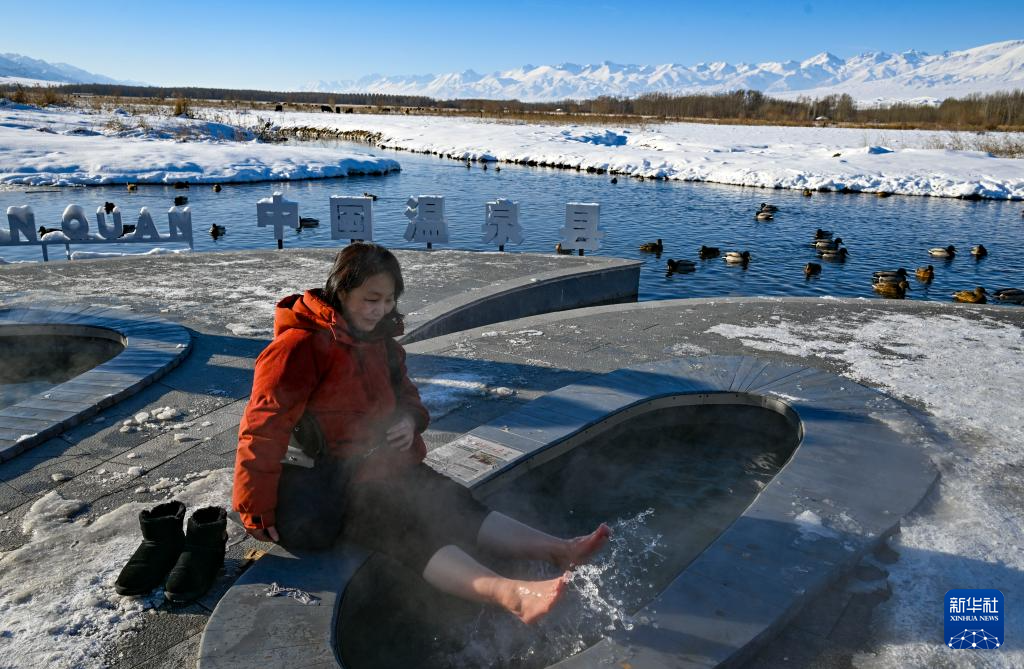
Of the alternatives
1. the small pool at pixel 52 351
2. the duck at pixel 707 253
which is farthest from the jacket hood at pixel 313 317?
the duck at pixel 707 253

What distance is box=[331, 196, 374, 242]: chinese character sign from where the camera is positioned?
36.2 ft

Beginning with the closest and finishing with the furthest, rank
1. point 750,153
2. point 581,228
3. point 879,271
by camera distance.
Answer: point 581,228, point 879,271, point 750,153

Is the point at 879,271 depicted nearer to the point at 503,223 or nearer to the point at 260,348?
the point at 503,223

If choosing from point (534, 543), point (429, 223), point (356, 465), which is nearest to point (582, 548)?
point (534, 543)

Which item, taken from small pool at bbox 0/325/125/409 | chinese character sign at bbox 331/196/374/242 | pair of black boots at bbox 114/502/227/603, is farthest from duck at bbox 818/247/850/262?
pair of black boots at bbox 114/502/227/603

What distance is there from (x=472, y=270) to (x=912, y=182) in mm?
27147

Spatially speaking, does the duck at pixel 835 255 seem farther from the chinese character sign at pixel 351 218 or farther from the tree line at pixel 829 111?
the tree line at pixel 829 111

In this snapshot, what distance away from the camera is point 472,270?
9.94 meters

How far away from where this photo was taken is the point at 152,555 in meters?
2.97

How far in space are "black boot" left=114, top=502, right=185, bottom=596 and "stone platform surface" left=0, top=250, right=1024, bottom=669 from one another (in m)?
0.19

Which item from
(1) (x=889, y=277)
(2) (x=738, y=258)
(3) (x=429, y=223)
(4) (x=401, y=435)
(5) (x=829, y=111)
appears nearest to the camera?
(4) (x=401, y=435)

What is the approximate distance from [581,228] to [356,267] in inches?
355

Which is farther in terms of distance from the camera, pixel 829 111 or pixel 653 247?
pixel 829 111

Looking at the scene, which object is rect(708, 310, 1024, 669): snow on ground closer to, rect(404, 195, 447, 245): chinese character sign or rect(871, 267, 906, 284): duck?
rect(404, 195, 447, 245): chinese character sign
